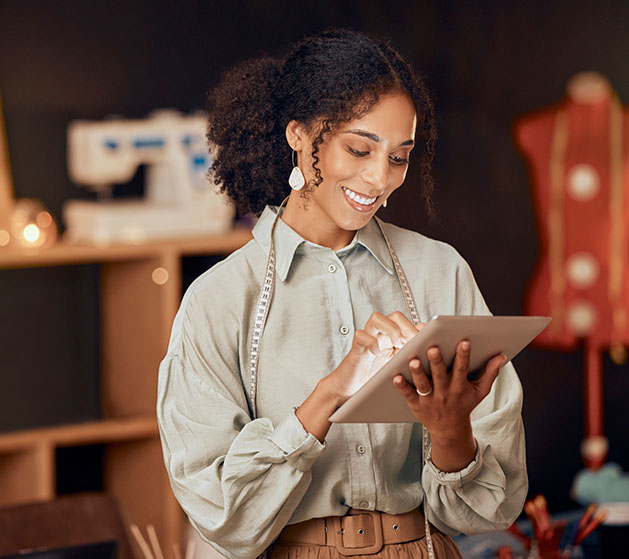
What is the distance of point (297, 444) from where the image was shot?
119 centimetres

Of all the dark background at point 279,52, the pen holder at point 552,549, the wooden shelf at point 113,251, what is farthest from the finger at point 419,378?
the wooden shelf at point 113,251

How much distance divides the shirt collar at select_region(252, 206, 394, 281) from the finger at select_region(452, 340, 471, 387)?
0.23 m

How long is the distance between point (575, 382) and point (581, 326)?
0.55 m

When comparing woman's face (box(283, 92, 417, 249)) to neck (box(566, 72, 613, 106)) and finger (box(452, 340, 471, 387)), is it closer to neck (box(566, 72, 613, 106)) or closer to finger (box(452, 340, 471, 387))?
finger (box(452, 340, 471, 387))

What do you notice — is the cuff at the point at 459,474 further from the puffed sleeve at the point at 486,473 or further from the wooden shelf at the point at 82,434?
the wooden shelf at the point at 82,434

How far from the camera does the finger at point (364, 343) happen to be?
114 centimetres

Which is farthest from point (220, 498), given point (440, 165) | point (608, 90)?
point (608, 90)

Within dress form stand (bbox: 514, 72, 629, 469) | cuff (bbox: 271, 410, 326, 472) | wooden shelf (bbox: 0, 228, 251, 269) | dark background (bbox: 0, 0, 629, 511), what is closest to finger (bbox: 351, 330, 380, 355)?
cuff (bbox: 271, 410, 326, 472)

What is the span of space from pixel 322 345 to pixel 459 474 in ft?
0.78

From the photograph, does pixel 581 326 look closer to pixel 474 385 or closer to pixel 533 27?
pixel 533 27

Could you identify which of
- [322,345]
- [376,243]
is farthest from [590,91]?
[322,345]

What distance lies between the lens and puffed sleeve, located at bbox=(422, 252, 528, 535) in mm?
1270

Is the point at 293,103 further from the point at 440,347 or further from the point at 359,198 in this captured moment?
the point at 440,347

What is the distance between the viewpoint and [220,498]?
48.1 inches
